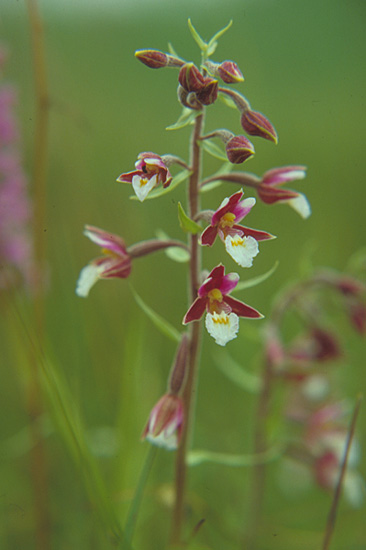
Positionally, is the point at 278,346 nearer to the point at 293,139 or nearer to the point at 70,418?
the point at 70,418

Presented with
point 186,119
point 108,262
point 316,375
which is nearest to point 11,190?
point 108,262

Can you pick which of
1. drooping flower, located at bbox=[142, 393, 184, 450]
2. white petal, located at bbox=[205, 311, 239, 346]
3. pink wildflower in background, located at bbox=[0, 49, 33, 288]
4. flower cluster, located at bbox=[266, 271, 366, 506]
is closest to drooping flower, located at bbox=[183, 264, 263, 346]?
white petal, located at bbox=[205, 311, 239, 346]

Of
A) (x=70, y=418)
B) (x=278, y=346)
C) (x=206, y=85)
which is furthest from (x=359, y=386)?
(x=206, y=85)

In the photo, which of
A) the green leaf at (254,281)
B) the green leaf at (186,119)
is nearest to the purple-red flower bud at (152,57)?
the green leaf at (186,119)

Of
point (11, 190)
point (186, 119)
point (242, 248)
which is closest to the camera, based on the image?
point (242, 248)

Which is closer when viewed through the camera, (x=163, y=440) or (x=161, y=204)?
(x=163, y=440)

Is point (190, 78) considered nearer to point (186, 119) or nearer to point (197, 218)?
point (186, 119)
